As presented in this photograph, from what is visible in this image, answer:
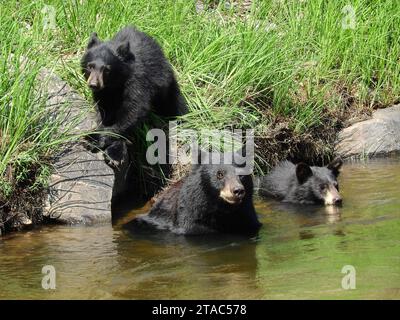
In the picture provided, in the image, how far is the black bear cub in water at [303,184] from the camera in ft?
27.6

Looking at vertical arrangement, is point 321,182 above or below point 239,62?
below

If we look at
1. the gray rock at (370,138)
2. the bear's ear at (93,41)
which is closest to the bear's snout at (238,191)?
the bear's ear at (93,41)

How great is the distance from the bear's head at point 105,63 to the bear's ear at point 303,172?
1.86m

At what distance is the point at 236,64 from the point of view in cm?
919

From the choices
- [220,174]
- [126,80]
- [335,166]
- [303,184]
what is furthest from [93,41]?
[335,166]

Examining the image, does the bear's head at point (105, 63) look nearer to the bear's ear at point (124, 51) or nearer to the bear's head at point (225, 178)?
the bear's ear at point (124, 51)

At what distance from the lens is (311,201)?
8586mm

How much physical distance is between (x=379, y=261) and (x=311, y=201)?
2.49 meters

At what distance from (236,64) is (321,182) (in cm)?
157

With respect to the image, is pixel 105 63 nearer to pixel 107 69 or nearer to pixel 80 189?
pixel 107 69

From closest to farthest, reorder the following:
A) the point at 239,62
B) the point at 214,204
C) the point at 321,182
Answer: the point at 214,204, the point at 321,182, the point at 239,62

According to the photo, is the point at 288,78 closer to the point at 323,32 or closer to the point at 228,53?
the point at 228,53

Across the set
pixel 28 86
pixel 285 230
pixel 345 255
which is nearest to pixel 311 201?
pixel 285 230

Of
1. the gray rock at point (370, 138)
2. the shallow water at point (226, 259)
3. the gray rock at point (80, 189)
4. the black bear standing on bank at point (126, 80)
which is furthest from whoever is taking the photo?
the gray rock at point (370, 138)
